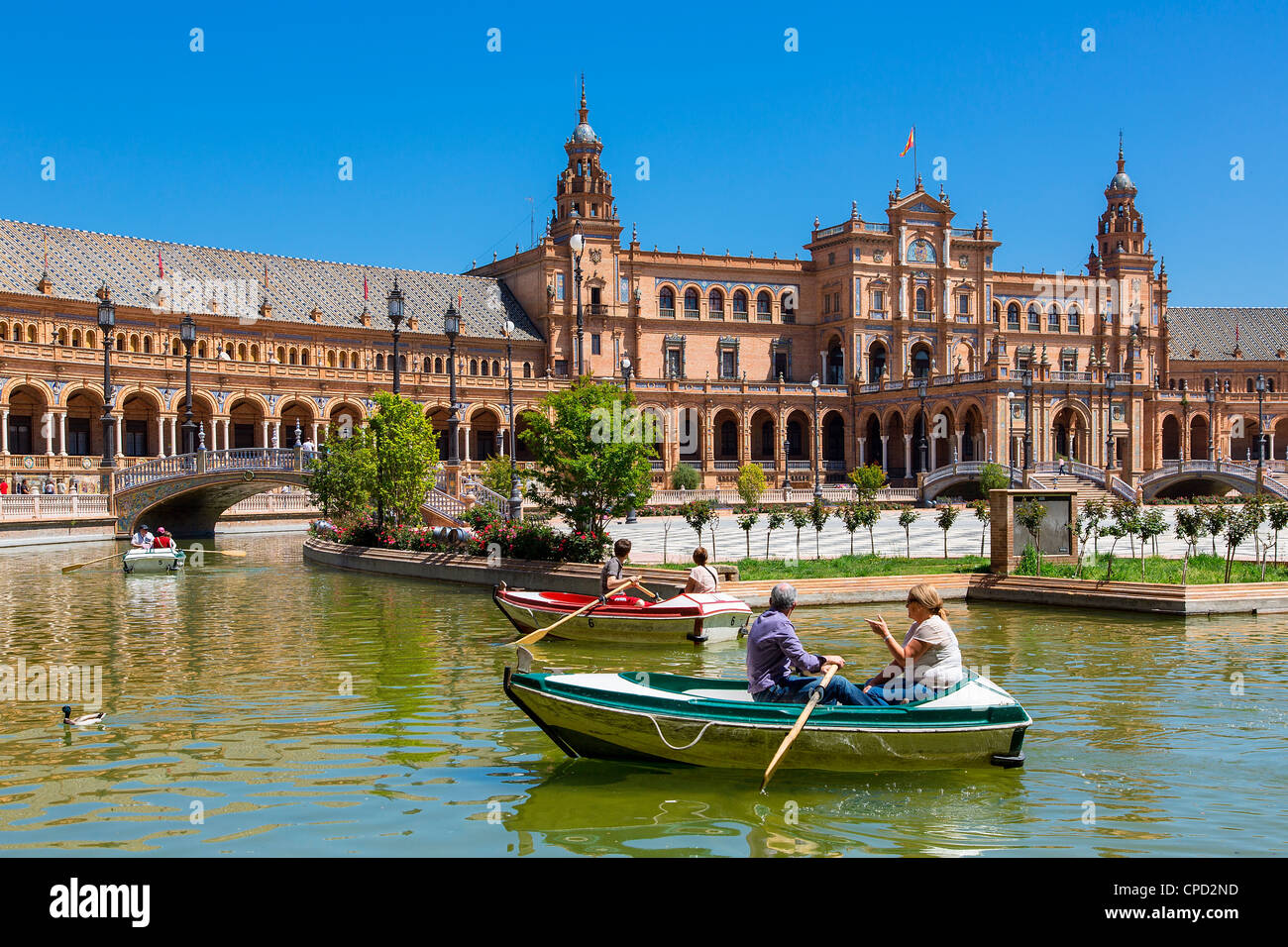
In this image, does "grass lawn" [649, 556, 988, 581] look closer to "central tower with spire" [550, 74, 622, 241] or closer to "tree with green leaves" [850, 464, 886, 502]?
"tree with green leaves" [850, 464, 886, 502]

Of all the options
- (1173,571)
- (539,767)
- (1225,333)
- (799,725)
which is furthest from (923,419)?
(799,725)

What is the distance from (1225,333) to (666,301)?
175 feet

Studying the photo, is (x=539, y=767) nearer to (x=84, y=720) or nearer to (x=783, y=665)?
(x=783, y=665)

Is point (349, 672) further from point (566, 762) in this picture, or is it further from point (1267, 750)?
point (1267, 750)

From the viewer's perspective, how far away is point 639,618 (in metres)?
19.2

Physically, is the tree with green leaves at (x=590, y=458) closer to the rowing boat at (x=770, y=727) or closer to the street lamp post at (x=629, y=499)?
the street lamp post at (x=629, y=499)

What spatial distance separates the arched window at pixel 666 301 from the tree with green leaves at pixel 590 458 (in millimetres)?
54194

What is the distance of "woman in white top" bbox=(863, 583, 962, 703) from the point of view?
11.4 metres

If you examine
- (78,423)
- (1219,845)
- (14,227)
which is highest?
(14,227)
